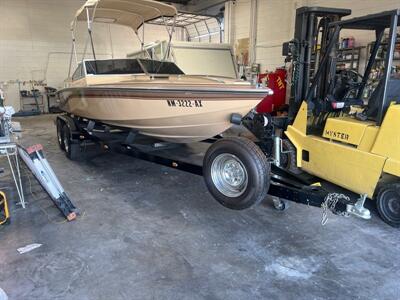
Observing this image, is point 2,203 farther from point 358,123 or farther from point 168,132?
point 358,123

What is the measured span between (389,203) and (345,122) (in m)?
0.79

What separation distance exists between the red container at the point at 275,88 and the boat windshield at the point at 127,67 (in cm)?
434

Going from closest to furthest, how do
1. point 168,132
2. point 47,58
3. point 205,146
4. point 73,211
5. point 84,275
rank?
point 84,275, point 73,211, point 168,132, point 205,146, point 47,58

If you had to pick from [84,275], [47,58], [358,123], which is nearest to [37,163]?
[84,275]

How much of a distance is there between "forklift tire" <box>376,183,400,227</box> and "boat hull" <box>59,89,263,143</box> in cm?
131

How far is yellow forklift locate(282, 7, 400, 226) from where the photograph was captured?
8.38ft

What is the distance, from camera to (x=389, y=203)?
258 cm

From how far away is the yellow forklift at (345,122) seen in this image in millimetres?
2553

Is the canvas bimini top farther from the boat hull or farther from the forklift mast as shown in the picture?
the forklift mast

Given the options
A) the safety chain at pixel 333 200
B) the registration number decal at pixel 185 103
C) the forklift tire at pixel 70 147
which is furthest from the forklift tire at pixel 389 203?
the forklift tire at pixel 70 147

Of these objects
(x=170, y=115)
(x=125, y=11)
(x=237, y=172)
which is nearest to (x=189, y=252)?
(x=237, y=172)

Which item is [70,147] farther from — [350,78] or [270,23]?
[270,23]

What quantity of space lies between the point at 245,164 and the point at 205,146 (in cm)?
290

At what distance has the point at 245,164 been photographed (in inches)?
102
